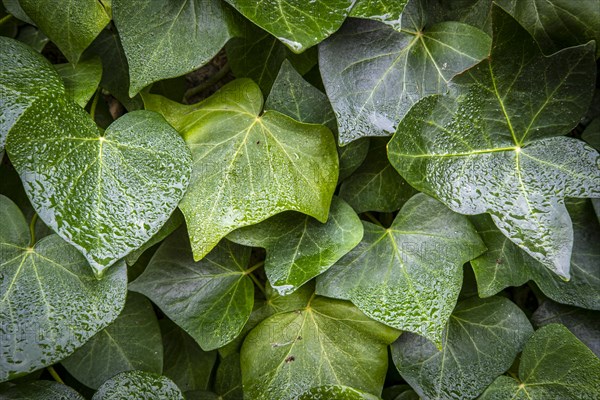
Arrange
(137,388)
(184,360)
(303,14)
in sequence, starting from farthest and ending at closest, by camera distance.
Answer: (184,360), (137,388), (303,14)

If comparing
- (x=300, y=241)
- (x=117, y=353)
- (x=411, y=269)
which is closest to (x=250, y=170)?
(x=300, y=241)

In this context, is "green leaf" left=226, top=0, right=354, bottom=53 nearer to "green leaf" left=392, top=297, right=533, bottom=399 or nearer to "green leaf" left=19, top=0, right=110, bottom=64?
"green leaf" left=19, top=0, right=110, bottom=64

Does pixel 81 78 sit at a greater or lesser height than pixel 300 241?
greater

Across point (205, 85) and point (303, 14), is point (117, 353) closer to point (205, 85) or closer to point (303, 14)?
point (205, 85)

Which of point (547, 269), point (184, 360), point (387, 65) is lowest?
point (184, 360)

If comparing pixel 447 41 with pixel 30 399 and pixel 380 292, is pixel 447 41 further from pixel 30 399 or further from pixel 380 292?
pixel 30 399

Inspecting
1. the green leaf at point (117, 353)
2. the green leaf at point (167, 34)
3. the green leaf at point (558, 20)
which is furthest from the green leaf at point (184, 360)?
the green leaf at point (558, 20)

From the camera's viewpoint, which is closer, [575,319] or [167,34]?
[167,34]

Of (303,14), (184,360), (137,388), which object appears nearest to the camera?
(303,14)

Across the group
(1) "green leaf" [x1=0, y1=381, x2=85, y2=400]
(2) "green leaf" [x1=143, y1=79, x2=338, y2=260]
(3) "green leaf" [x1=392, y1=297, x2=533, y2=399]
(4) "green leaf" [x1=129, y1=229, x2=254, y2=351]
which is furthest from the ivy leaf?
(3) "green leaf" [x1=392, y1=297, x2=533, y2=399]
